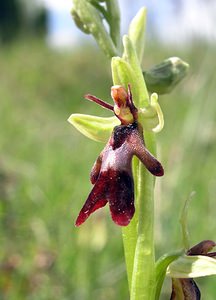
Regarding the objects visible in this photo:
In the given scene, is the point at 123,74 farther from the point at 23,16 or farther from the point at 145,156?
the point at 23,16

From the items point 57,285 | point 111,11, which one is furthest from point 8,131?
point 111,11

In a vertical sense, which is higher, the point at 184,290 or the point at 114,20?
the point at 114,20

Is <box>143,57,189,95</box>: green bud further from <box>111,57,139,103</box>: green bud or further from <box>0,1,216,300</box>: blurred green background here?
<box>0,1,216,300</box>: blurred green background

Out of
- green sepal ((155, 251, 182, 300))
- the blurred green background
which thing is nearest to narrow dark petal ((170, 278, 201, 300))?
green sepal ((155, 251, 182, 300))

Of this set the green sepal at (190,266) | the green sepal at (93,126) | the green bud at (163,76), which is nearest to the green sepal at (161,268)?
the green sepal at (190,266)

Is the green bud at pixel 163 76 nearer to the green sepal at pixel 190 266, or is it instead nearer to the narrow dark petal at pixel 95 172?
the narrow dark petal at pixel 95 172

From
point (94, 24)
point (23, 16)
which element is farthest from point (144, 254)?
point (23, 16)

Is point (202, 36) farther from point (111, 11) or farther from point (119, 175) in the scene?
point (119, 175)
